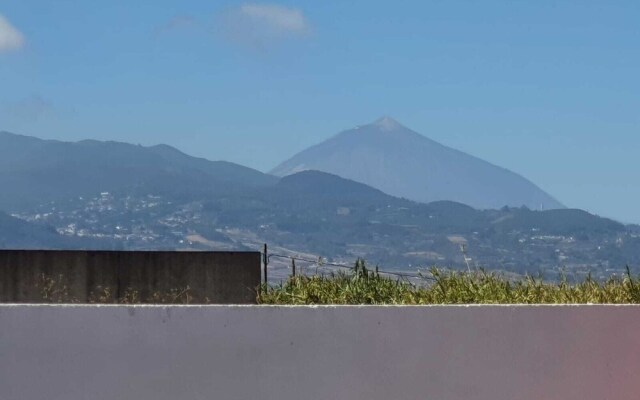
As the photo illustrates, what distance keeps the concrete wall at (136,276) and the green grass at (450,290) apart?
0.95 meters

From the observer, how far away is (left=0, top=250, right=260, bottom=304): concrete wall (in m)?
18.2
